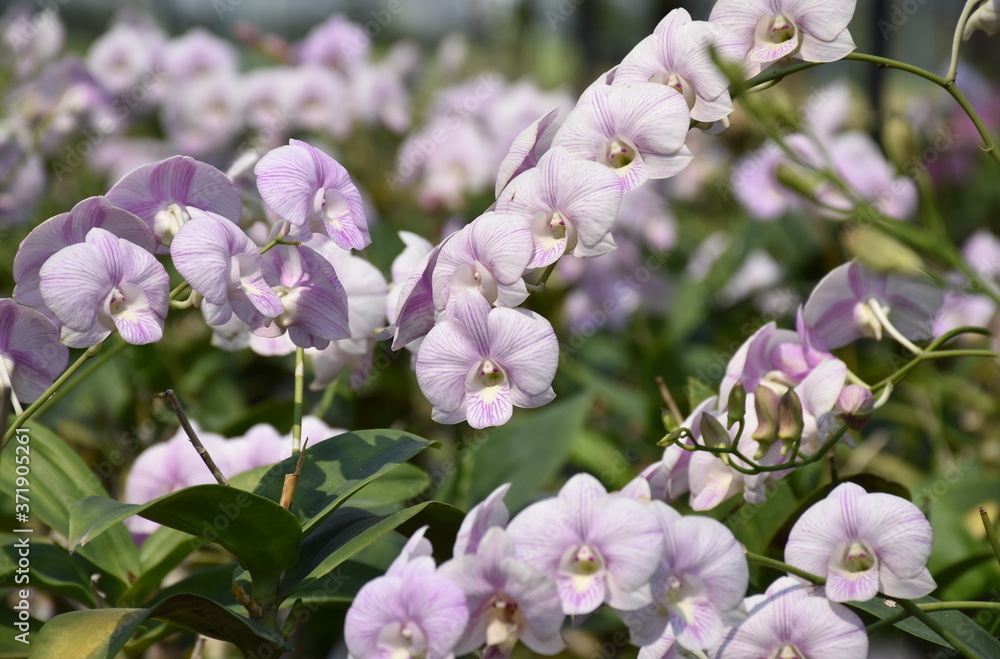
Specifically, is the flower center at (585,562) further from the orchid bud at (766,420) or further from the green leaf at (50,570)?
the green leaf at (50,570)

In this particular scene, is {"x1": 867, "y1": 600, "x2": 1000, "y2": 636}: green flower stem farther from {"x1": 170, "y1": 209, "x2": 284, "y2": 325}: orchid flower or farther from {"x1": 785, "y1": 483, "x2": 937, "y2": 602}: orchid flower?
{"x1": 170, "y1": 209, "x2": 284, "y2": 325}: orchid flower

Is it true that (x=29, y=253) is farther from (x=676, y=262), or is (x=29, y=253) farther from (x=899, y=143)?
(x=676, y=262)

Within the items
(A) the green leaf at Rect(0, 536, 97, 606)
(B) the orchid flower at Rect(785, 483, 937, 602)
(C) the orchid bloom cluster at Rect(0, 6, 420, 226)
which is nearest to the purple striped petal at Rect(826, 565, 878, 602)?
(B) the orchid flower at Rect(785, 483, 937, 602)

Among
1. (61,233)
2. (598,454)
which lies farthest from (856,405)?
(598,454)

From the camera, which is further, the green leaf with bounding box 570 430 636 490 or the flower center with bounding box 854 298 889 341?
the green leaf with bounding box 570 430 636 490

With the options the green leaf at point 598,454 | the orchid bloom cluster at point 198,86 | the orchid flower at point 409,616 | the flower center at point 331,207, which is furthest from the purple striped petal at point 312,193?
the orchid bloom cluster at point 198,86

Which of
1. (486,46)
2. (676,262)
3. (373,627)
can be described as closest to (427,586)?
(373,627)

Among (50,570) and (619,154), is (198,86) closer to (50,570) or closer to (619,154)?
(50,570)

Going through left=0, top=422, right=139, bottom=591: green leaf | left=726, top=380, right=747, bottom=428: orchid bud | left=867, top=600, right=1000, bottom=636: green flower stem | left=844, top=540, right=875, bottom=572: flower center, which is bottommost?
left=0, top=422, right=139, bottom=591: green leaf
